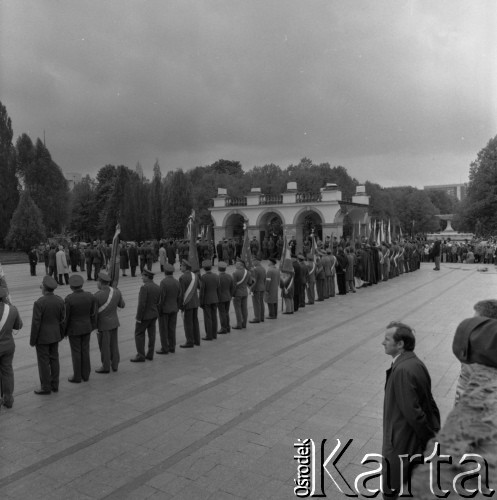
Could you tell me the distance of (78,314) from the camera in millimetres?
7629

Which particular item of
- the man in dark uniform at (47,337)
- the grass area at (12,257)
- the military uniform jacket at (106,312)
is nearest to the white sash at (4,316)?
the man in dark uniform at (47,337)

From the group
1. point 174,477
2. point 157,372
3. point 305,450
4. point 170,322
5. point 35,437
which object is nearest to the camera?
point 305,450

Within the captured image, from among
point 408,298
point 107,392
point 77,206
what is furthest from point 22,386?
point 77,206

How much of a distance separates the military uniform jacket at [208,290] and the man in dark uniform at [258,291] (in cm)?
227

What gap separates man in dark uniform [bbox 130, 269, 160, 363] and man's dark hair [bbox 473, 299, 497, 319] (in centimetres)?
631

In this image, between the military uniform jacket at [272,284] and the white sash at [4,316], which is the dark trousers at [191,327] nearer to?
the military uniform jacket at [272,284]

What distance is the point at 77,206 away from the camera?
68.2 metres

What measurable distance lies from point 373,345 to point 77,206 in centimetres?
6461

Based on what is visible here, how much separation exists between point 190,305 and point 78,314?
2.73 metres

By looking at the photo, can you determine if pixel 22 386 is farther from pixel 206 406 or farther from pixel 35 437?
pixel 206 406

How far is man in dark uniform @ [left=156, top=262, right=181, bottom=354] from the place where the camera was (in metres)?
9.39

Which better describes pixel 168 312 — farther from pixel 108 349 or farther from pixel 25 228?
pixel 25 228

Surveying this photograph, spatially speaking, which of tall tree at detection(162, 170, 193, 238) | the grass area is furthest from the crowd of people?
tall tree at detection(162, 170, 193, 238)

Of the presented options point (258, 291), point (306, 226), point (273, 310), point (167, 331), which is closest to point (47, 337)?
point (167, 331)
